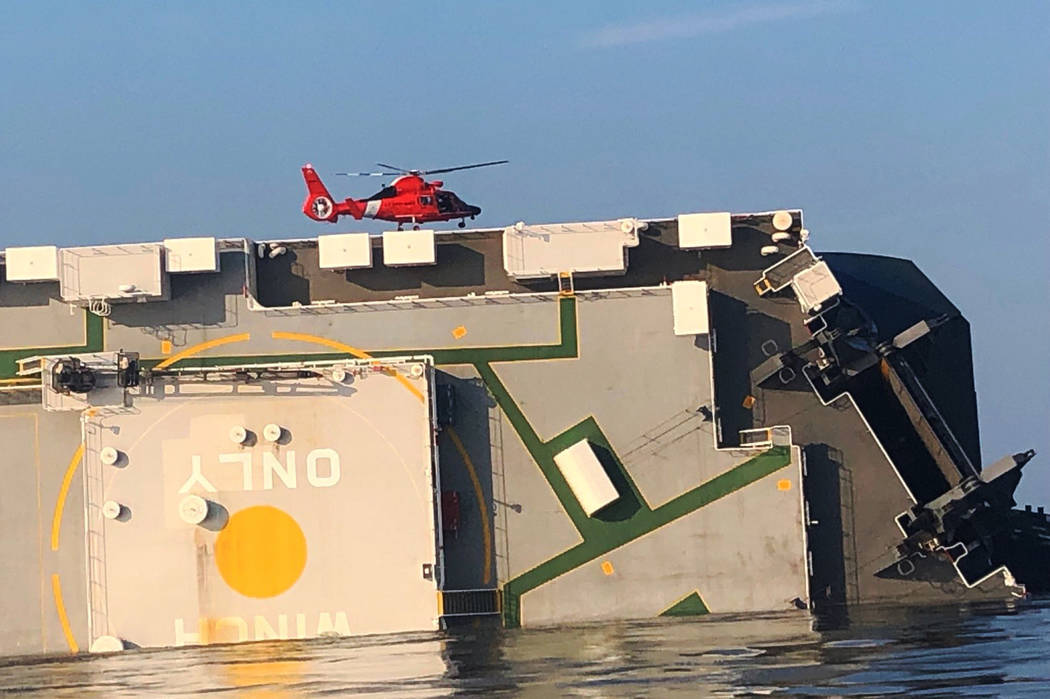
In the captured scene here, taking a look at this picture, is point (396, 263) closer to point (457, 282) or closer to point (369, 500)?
point (457, 282)

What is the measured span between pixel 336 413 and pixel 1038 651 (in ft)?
56.2

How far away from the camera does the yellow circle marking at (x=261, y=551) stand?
3775 cm

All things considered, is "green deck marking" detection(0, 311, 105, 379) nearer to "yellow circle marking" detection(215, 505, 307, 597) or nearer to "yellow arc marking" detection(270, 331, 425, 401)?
"yellow arc marking" detection(270, 331, 425, 401)

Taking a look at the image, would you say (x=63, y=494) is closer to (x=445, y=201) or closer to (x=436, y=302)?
(x=436, y=302)

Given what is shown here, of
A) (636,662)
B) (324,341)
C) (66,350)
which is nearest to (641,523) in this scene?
(324,341)

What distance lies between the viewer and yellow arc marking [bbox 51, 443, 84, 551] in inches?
1519

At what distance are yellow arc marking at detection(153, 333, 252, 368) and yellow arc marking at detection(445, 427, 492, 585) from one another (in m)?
5.32

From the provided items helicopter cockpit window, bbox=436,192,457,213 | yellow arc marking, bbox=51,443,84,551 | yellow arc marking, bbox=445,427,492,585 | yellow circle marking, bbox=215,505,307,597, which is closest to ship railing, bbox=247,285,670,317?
yellow arc marking, bbox=445,427,492,585

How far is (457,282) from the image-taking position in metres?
39.5

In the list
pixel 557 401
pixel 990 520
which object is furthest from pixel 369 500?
pixel 990 520

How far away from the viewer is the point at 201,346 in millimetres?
39500

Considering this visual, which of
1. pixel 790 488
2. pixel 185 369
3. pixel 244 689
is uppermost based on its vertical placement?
pixel 185 369

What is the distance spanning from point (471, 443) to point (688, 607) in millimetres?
6137

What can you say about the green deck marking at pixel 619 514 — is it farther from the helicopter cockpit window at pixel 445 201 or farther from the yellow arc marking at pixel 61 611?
the yellow arc marking at pixel 61 611
